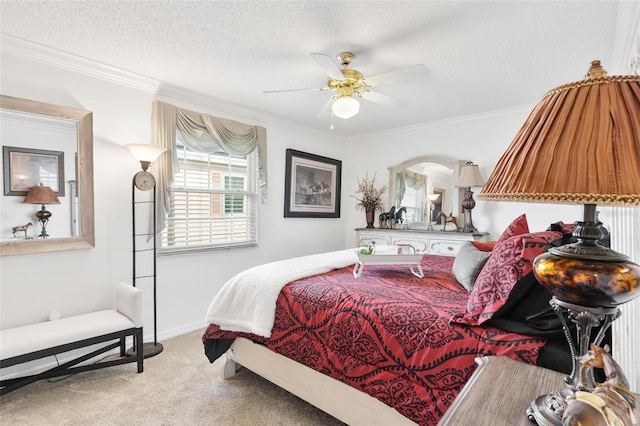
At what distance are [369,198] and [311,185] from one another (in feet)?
2.98

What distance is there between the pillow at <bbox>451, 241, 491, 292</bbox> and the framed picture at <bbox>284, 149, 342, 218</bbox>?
103 inches

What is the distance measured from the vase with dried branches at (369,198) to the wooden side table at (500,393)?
3725 mm

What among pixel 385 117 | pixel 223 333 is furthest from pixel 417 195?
pixel 223 333

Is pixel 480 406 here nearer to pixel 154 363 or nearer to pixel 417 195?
pixel 154 363

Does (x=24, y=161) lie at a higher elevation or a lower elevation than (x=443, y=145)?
lower

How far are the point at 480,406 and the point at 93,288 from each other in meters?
2.99

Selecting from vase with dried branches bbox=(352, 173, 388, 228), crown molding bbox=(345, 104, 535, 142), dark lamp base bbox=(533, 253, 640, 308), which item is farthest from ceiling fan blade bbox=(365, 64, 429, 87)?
vase with dried branches bbox=(352, 173, 388, 228)

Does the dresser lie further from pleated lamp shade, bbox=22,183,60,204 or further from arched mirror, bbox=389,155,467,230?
pleated lamp shade, bbox=22,183,60,204

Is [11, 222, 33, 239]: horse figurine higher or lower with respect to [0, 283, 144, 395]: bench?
higher

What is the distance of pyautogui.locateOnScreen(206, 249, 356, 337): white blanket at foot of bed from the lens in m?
2.02

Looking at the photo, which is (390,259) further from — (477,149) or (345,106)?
(477,149)

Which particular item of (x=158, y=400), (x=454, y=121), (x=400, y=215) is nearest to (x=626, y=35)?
(x=454, y=121)

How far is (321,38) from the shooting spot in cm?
219

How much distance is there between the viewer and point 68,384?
2277 millimetres
